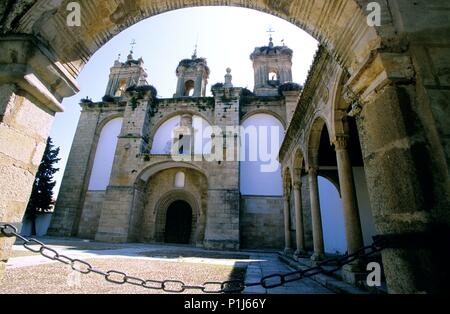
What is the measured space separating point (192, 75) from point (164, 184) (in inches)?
401

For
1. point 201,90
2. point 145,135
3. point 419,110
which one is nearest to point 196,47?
point 201,90

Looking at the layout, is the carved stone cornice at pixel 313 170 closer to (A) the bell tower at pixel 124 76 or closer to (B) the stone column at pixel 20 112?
(B) the stone column at pixel 20 112

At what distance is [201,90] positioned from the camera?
782 inches

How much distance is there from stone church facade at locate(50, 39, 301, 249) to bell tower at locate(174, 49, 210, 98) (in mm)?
3819

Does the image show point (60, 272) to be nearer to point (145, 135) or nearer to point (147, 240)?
point (147, 240)

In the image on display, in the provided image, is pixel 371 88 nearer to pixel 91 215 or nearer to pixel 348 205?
pixel 348 205

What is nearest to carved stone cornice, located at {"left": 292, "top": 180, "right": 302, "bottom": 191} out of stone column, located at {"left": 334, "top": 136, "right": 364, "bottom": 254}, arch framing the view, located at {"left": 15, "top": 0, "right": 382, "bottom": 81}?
stone column, located at {"left": 334, "top": 136, "right": 364, "bottom": 254}

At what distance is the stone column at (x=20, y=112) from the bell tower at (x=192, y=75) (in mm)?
18497

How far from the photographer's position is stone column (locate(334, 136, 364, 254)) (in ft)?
13.7

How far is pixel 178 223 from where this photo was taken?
50.5 ft

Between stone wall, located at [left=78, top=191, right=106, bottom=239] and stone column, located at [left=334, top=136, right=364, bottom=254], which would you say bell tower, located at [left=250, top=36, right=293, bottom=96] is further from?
stone column, located at [left=334, top=136, right=364, bottom=254]

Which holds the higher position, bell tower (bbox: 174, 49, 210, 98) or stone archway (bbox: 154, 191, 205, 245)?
bell tower (bbox: 174, 49, 210, 98)

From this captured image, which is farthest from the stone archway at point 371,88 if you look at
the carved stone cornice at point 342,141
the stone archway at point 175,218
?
the stone archway at point 175,218
